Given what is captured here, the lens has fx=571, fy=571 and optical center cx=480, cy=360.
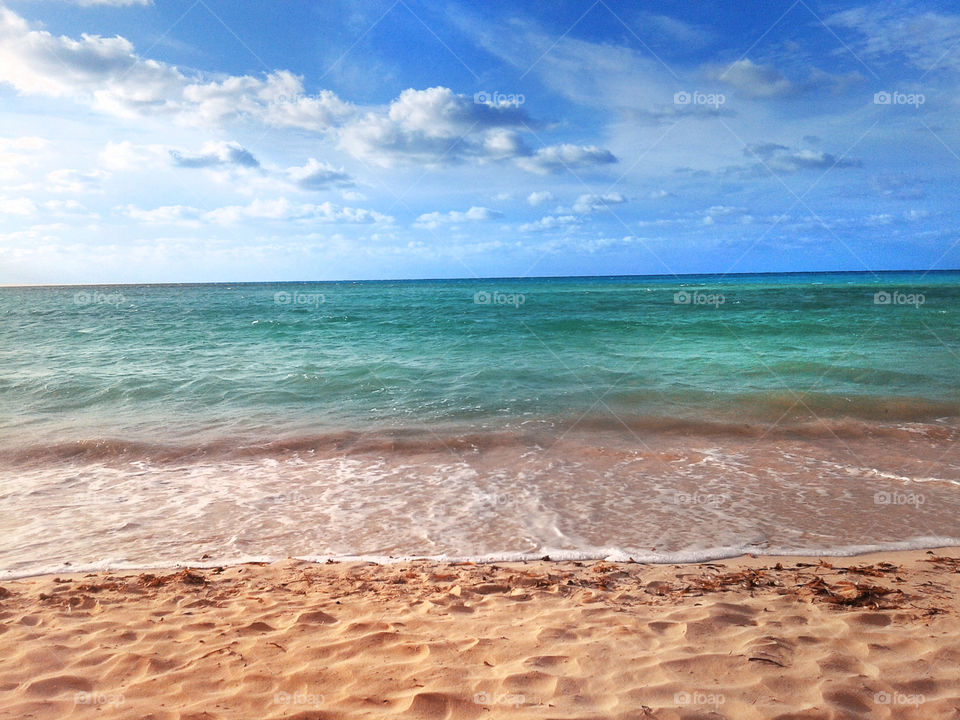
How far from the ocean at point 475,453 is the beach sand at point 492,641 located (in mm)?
617

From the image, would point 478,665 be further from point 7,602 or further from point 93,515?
point 93,515

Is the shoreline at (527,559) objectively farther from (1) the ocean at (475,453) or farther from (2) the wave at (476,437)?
(2) the wave at (476,437)

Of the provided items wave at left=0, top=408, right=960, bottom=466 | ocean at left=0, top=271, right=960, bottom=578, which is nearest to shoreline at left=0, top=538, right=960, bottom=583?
ocean at left=0, top=271, right=960, bottom=578

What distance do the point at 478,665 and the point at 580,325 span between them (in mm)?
24802

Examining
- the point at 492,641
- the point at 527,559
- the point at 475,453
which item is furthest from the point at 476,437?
the point at 492,641

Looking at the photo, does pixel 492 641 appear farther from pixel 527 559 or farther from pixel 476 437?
pixel 476 437

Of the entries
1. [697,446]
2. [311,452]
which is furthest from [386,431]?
[697,446]

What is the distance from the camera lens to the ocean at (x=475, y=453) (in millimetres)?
5516

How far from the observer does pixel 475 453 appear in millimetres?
8555

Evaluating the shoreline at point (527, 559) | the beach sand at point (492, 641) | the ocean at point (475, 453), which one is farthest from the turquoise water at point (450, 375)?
the beach sand at point (492, 641)

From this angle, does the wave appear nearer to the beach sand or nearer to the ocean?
the ocean

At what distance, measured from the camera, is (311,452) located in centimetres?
870

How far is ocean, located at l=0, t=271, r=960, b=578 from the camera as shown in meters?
5.52

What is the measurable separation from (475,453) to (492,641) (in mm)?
5101
